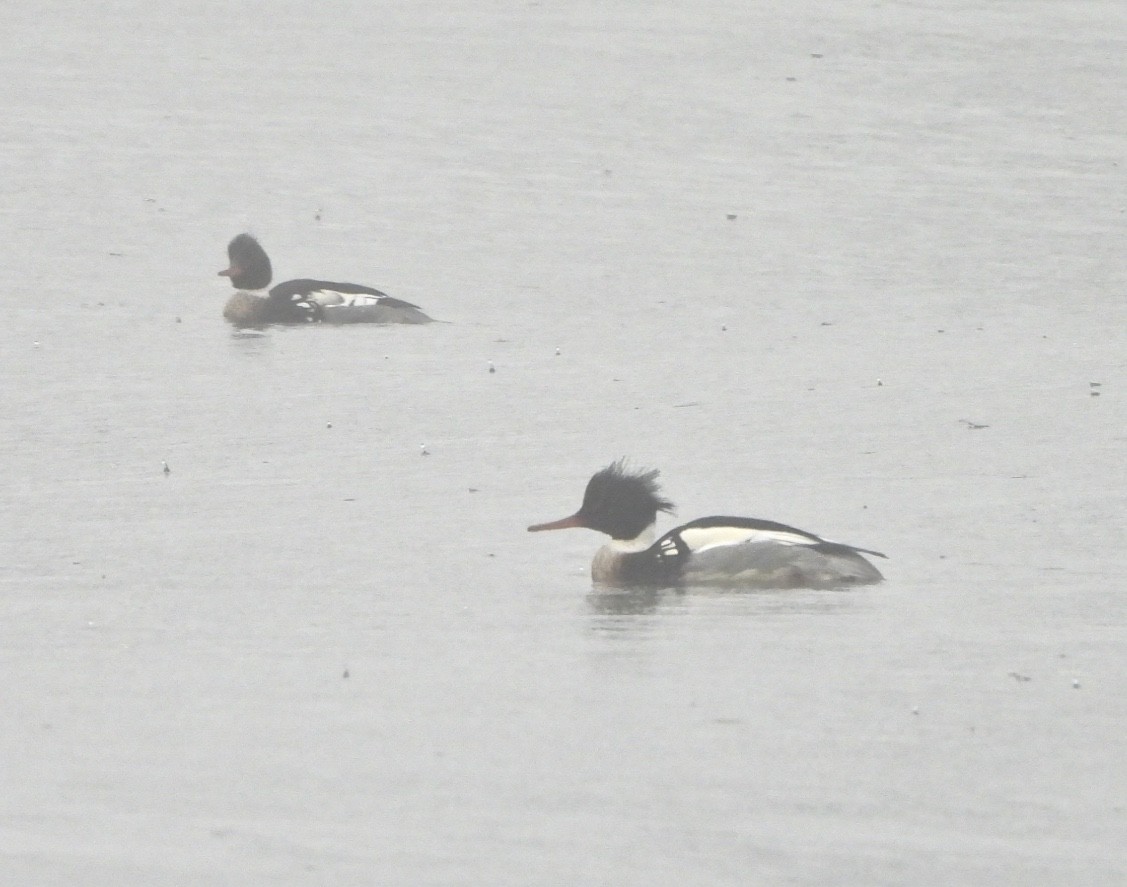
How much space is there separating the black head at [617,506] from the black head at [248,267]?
705 centimetres

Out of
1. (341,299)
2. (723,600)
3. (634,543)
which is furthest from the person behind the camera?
(341,299)

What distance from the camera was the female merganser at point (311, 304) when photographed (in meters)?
14.6

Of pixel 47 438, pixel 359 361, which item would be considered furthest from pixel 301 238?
pixel 47 438

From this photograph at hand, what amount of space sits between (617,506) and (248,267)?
736 centimetres

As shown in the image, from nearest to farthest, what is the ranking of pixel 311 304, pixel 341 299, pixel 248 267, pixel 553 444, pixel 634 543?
1. pixel 634 543
2. pixel 553 444
3. pixel 341 299
4. pixel 311 304
5. pixel 248 267

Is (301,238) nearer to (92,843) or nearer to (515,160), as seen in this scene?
(515,160)

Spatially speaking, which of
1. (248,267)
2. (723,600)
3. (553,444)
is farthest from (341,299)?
(723,600)

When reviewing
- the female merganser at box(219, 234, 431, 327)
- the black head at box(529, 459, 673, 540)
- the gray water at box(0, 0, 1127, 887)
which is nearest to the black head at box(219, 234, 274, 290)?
the female merganser at box(219, 234, 431, 327)

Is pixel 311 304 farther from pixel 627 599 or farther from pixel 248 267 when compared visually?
pixel 627 599

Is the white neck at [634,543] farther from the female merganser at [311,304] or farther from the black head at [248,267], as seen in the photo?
the black head at [248,267]

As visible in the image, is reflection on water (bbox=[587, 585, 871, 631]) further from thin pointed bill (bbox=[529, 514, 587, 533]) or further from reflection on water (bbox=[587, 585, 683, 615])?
thin pointed bill (bbox=[529, 514, 587, 533])

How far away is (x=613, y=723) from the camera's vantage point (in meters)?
6.41

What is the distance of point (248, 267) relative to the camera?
1564 centimetres

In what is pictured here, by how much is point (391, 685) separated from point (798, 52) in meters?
17.4
